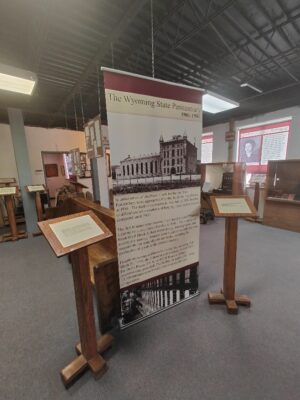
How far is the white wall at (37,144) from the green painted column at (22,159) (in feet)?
7.12

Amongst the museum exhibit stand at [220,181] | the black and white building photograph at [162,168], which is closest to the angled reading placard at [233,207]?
the black and white building photograph at [162,168]

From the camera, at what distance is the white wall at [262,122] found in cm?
456

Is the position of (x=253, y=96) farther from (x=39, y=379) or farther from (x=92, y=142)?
(x=39, y=379)

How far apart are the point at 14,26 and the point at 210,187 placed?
17.1 ft

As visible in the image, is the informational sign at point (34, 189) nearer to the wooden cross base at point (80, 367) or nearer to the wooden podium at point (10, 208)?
the wooden podium at point (10, 208)

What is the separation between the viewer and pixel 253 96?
4102mm

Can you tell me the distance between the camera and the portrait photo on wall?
5465mm

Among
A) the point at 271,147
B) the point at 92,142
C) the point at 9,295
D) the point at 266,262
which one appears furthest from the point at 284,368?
the point at 271,147

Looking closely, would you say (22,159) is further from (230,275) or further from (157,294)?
(230,275)

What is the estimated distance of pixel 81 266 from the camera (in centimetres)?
125

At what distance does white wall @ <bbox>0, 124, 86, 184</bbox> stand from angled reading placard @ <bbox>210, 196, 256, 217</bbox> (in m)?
6.59

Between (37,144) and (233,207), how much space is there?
7252 millimetres

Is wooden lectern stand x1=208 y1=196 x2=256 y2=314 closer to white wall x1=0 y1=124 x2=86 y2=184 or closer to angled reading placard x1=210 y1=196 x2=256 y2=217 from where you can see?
angled reading placard x1=210 y1=196 x2=256 y2=217

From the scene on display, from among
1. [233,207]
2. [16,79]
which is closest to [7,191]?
[16,79]
